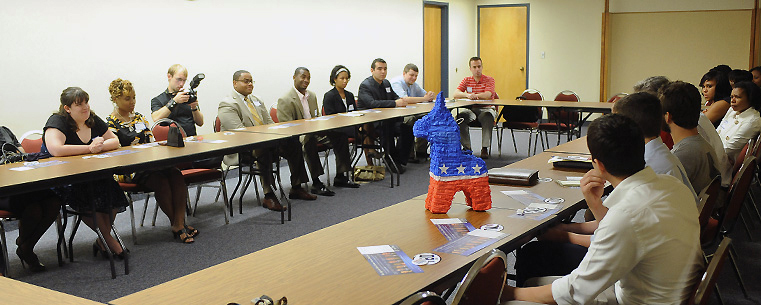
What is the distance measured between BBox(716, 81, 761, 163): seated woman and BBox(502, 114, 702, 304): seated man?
127 inches

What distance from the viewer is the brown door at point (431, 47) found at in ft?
36.6

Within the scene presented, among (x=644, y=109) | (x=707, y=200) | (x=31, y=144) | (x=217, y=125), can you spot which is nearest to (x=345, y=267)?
(x=644, y=109)

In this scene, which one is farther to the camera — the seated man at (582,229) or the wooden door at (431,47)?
the wooden door at (431,47)

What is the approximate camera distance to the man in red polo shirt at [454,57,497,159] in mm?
8319

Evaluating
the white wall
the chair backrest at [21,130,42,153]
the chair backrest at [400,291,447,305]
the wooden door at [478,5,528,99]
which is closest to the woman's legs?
the chair backrest at [21,130,42,153]

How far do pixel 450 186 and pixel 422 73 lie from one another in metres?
8.29

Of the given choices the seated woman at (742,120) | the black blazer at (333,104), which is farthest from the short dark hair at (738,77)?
the black blazer at (333,104)

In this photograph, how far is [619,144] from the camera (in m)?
2.03

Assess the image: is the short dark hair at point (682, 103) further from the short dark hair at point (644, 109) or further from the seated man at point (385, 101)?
the seated man at point (385, 101)

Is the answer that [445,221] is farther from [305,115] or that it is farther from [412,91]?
[412,91]

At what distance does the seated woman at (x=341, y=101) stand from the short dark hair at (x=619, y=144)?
4925 millimetres

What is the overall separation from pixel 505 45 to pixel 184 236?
8.53 metres

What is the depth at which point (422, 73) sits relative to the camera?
11.0 meters

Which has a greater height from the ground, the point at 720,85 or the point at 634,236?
the point at 720,85
